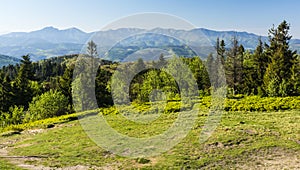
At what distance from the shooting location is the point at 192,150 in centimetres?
1898

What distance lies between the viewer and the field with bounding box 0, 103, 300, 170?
16.5 m

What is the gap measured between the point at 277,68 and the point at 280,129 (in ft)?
109

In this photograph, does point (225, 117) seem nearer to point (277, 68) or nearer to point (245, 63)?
point (277, 68)

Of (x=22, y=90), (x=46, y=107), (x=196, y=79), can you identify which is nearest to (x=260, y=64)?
(x=196, y=79)

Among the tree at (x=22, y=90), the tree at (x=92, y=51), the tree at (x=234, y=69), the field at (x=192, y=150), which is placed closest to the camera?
the field at (x=192, y=150)

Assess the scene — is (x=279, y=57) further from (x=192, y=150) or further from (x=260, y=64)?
(x=192, y=150)

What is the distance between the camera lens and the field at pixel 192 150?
16.5m

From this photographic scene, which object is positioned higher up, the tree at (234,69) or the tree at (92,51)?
the tree at (92,51)

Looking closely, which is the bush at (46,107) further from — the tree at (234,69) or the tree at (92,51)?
the tree at (234,69)

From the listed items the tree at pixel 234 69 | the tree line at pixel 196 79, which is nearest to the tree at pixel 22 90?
the tree line at pixel 196 79

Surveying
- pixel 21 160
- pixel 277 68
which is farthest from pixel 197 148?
pixel 277 68

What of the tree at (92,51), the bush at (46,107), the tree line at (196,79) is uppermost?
the tree at (92,51)

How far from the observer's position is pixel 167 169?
15.7 metres

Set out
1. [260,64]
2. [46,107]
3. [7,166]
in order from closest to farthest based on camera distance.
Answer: [7,166]
[46,107]
[260,64]
